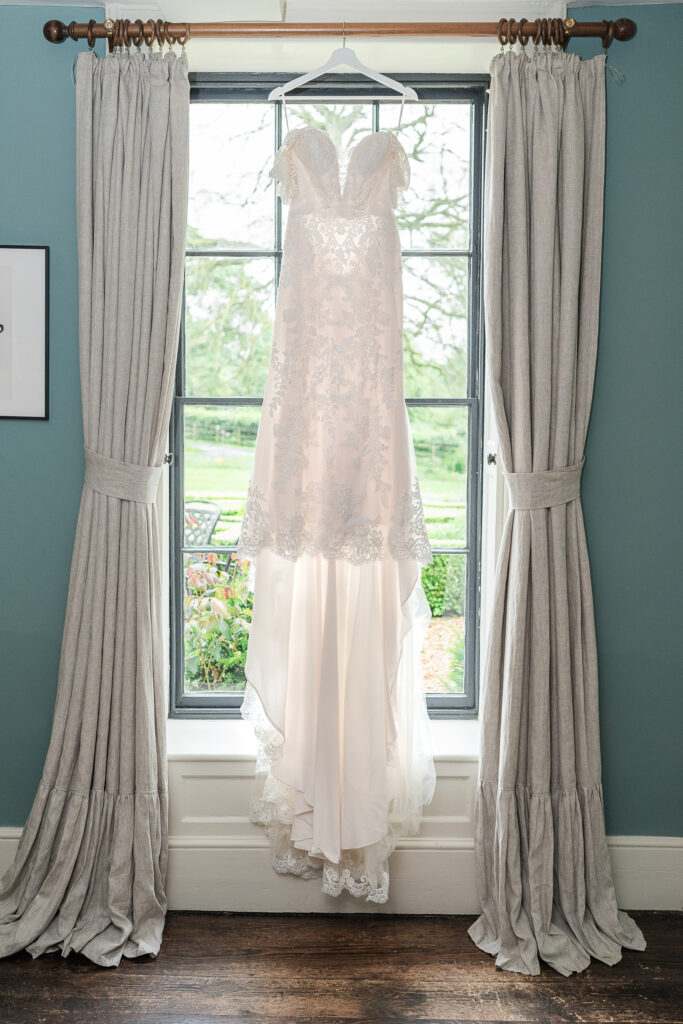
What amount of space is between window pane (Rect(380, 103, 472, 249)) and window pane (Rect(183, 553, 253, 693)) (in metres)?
1.20

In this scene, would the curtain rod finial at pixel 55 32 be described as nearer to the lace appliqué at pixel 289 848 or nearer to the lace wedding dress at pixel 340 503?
the lace wedding dress at pixel 340 503

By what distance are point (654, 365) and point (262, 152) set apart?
1356mm

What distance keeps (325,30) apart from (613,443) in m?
1.39

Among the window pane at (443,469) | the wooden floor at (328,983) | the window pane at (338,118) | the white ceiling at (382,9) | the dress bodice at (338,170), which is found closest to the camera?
the wooden floor at (328,983)

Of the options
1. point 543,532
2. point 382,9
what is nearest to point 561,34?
point 382,9

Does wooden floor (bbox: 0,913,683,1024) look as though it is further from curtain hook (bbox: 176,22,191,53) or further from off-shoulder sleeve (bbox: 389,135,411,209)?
curtain hook (bbox: 176,22,191,53)

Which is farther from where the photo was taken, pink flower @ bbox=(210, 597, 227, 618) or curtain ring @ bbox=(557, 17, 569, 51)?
pink flower @ bbox=(210, 597, 227, 618)

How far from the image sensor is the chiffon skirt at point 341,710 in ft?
6.52

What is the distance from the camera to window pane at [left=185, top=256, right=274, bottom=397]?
7.69 feet

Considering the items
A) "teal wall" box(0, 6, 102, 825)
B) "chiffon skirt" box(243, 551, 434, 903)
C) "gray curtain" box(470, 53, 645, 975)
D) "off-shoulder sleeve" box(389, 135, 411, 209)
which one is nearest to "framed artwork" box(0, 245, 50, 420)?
"teal wall" box(0, 6, 102, 825)

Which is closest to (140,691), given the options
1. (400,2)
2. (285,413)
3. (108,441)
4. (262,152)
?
(108,441)

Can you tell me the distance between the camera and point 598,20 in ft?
6.83

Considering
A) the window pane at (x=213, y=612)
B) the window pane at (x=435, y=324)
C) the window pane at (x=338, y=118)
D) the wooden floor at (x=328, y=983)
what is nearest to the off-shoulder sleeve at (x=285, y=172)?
the window pane at (x=338, y=118)

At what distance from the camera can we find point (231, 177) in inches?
91.7
